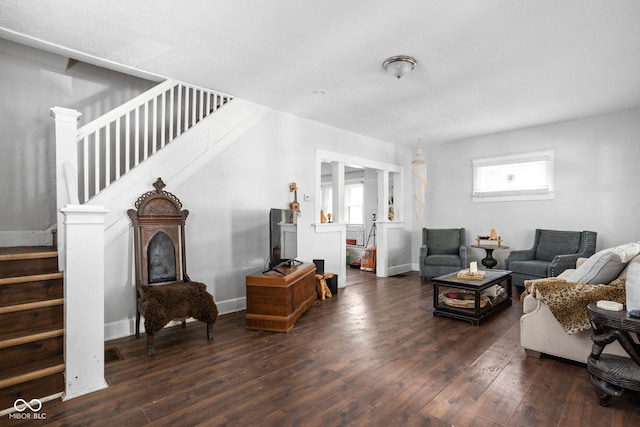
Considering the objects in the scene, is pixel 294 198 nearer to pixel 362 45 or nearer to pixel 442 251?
pixel 362 45

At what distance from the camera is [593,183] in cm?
510

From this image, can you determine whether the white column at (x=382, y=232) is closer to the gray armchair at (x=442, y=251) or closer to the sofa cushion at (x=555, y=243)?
the gray armchair at (x=442, y=251)

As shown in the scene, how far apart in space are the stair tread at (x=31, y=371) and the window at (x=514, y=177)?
633 cm

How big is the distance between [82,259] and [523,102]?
5060mm

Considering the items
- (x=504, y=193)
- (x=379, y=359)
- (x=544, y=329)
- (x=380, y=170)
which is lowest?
(x=379, y=359)

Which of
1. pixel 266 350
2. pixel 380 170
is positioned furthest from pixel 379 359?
pixel 380 170

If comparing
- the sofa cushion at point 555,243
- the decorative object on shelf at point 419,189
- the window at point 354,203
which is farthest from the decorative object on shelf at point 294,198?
the window at point 354,203

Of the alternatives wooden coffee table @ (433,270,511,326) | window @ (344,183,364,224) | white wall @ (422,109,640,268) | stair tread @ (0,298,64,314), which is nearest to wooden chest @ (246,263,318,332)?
stair tread @ (0,298,64,314)

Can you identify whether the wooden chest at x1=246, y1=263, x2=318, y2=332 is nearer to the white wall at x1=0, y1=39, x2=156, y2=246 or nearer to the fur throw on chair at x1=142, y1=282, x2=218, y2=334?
the fur throw on chair at x1=142, y1=282, x2=218, y2=334

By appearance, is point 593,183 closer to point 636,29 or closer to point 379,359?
point 636,29

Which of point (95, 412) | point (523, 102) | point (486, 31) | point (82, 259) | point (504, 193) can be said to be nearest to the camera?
point (95, 412)

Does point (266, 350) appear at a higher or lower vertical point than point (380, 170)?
lower

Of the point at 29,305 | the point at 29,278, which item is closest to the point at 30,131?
the point at 29,278
